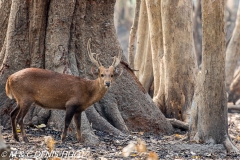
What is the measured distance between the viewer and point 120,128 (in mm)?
10414

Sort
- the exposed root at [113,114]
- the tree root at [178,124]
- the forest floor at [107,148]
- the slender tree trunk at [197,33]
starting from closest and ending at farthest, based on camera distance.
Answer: the forest floor at [107,148], the exposed root at [113,114], the tree root at [178,124], the slender tree trunk at [197,33]

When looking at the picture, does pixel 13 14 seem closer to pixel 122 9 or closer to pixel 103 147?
pixel 103 147

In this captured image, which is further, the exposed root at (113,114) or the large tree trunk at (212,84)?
the exposed root at (113,114)

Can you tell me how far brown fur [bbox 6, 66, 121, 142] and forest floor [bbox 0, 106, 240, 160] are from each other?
35 centimetres

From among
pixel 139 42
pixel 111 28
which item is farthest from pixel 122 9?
pixel 111 28

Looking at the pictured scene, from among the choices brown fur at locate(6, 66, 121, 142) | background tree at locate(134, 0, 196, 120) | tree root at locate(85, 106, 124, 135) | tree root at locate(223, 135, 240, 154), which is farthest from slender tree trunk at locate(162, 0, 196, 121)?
brown fur at locate(6, 66, 121, 142)

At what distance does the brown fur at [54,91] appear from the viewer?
9133 mm

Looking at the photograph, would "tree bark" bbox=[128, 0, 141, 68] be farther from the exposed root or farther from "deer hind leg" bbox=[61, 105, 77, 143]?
"deer hind leg" bbox=[61, 105, 77, 143]

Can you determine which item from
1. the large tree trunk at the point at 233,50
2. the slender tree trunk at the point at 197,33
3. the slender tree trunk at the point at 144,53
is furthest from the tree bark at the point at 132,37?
the slender tree trunk at the point at 197,33

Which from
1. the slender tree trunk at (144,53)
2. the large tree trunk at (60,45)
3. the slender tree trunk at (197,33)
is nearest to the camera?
the large tree trunk at (60,45)

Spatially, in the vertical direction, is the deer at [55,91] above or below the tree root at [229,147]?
above

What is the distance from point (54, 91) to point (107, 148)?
1.20 metres

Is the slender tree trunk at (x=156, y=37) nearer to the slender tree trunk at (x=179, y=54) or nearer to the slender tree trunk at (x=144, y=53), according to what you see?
the slender tree trunk at (x=179, y=54)

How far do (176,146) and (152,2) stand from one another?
494cm
